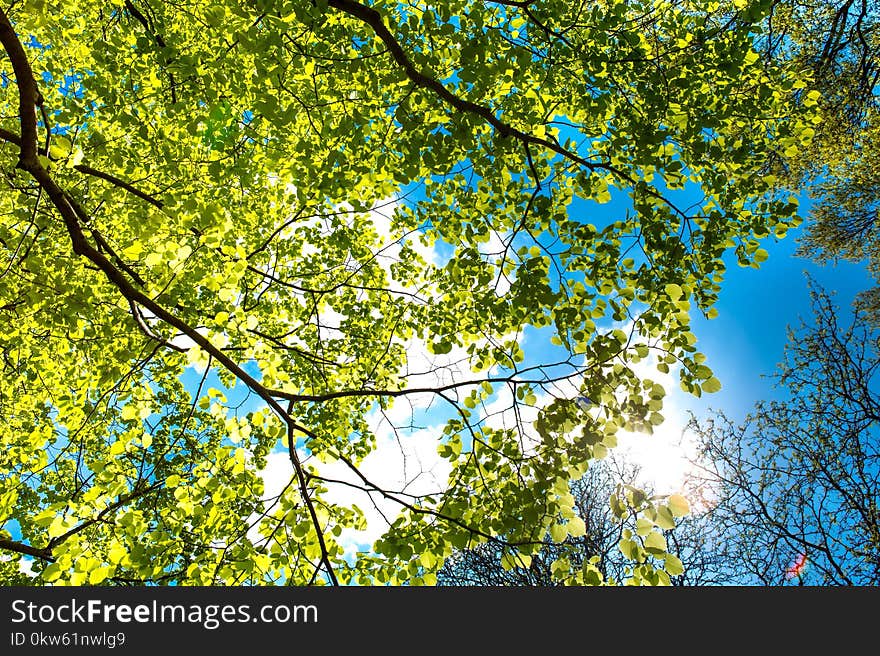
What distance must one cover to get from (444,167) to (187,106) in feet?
9.20

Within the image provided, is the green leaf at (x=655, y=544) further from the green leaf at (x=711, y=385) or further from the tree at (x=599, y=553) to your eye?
the tree at (x=599, y=553)

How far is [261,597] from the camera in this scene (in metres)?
3.18

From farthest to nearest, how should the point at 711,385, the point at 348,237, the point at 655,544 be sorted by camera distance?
the point at 348,237, the point at 711,385, the point at 655,544

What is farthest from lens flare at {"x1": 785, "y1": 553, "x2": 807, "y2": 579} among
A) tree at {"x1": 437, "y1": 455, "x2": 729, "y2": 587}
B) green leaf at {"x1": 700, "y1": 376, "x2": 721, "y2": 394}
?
green leaf at {"x1": 700, "y1": 376, "x2": 721, "y2": 394}

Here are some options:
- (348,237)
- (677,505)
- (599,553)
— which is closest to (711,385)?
(677,505)

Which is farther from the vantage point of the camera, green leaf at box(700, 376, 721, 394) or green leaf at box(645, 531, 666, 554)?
green leaf at box(700, 376, 721, 394)

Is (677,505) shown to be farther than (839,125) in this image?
No

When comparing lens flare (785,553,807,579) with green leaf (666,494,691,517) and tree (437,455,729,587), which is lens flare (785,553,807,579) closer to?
tree (437,455,729,587)

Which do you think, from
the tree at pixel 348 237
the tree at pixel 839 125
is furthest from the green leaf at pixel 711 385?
the tree at pixel 839 125

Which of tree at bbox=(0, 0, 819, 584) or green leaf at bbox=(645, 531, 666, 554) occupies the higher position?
tree at bbox=(0, 0, 819, 584)

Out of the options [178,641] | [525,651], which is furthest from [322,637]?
[525,651]

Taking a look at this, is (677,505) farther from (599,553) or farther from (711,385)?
(599,553)

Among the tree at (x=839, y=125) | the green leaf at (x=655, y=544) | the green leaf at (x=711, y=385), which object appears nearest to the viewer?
the green leaf at (x=655, y=544)

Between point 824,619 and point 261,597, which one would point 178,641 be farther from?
point 824,619
